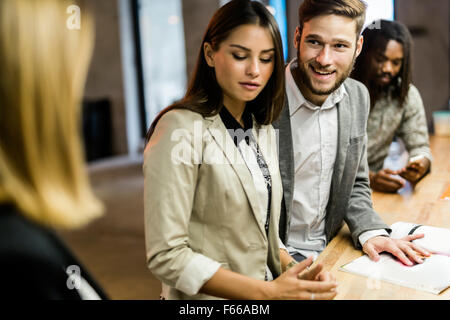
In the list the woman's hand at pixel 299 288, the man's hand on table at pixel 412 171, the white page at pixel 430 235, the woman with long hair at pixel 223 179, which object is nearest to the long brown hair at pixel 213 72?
the woman with long hair at pixel 223 179

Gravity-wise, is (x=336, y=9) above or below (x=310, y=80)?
above

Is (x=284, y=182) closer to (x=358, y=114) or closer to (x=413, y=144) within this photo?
(x=358, y=114)

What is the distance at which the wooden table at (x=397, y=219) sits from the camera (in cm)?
102

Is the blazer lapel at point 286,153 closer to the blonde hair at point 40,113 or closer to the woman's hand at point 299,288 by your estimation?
the woman's hand at point 299,288

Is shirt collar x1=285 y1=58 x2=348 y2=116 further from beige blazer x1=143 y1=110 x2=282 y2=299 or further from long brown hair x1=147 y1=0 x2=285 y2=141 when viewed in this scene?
beige blazer x1=143 y1=110 x2=282 y2=299

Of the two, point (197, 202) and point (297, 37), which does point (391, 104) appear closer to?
point (297, 37)

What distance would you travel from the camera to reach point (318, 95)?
1.40 m

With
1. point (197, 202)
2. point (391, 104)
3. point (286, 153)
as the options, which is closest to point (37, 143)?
point (197, 202)

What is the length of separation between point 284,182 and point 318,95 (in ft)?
0.97

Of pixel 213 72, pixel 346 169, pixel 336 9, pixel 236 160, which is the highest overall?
pixel 336 9

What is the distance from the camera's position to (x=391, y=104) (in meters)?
1.66

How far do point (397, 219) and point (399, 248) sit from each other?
1.13ft

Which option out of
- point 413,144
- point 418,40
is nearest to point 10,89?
point 413,144

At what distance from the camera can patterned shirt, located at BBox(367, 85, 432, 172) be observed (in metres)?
1.65
